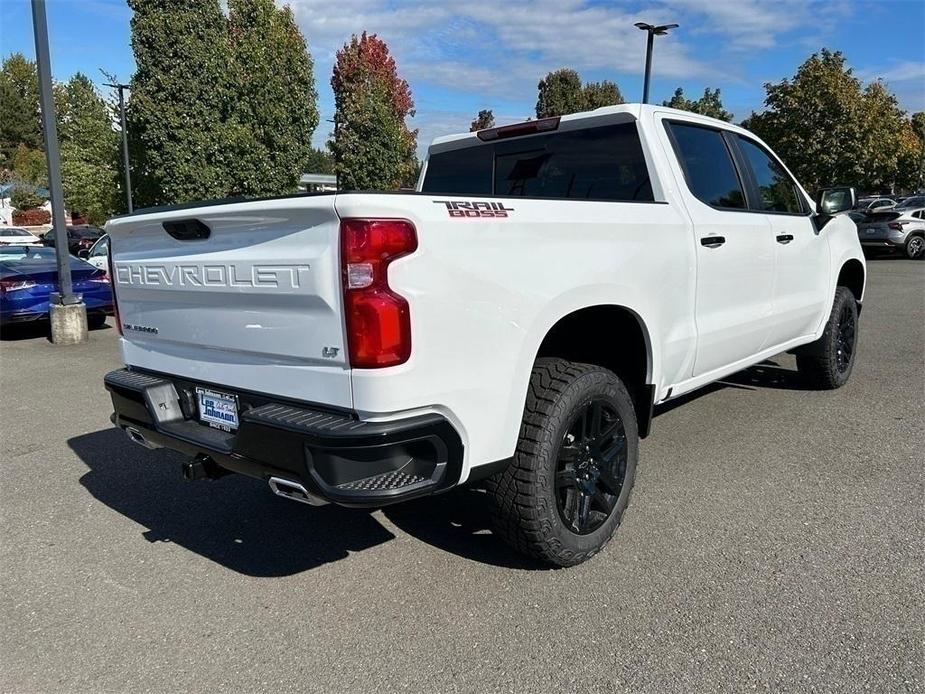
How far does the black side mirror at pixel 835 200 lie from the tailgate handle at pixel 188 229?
4387mm

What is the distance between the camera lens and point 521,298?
2.65 metres


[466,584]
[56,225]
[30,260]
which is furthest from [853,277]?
[30,260]

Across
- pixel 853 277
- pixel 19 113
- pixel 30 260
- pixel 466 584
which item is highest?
pixel 19 113

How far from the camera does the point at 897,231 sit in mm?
21141

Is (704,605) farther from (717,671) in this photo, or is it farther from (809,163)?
(809,163)

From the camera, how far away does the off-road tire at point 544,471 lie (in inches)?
111

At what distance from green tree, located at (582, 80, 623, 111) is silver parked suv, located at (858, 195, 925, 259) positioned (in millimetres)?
19661

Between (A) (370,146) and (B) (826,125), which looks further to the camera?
(A) (370,146)

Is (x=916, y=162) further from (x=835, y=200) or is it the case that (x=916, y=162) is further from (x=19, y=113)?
(x=19, y=113)

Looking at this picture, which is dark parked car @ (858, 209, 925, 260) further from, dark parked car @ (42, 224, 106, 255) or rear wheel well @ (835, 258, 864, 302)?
dark parked car @ (42, 224, 106, 255)

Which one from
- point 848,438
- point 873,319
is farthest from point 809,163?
point 848,438

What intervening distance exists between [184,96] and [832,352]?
61.5 feet

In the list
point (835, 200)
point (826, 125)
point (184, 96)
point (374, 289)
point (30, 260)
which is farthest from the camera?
point (826, 125)

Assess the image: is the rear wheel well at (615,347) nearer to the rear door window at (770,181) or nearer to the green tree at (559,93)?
the rear door window at (770,181)
